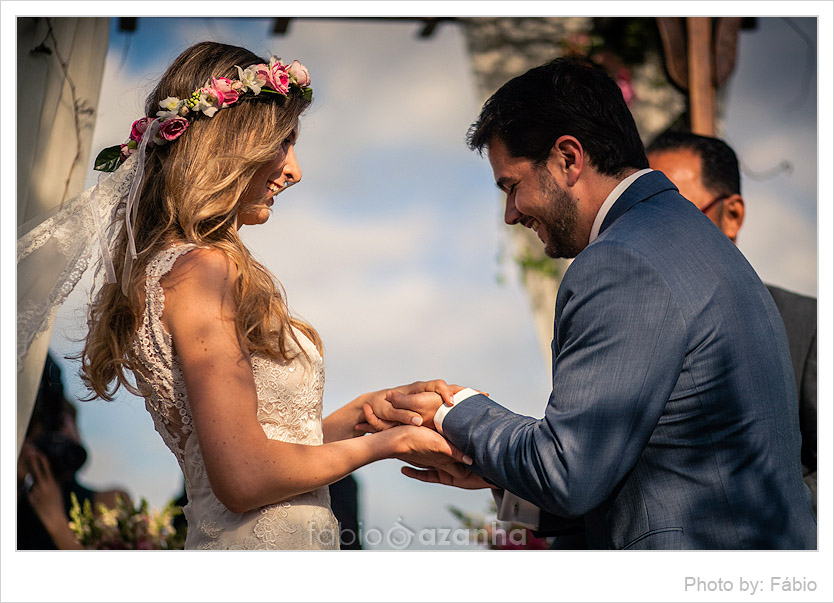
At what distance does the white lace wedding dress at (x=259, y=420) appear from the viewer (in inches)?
79.7

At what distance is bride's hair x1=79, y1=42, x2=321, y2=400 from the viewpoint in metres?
2.08

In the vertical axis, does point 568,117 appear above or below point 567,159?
above

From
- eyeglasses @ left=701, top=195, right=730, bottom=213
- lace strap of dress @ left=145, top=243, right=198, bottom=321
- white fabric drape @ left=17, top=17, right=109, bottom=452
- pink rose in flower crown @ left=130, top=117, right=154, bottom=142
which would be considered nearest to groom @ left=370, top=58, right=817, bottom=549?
lace strap of dress @ left=145, top=243, right=198, bottom=321

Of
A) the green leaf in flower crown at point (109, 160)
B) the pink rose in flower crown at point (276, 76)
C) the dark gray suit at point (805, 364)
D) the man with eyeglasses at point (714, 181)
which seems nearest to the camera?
the pink rose in flower crown at point (276, 76)

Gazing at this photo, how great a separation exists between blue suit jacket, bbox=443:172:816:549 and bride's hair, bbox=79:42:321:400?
0.76 metres

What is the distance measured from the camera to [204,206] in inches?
82.8

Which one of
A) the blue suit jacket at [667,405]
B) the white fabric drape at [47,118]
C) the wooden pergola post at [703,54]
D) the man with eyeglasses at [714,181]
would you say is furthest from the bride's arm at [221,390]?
the wooden pergola post at [703,54]

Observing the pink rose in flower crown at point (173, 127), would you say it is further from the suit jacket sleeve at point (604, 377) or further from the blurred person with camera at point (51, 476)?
the blurred person with camera at point (51, 476)

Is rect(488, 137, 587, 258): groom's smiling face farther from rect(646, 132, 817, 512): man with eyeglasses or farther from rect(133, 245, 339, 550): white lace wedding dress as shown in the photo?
rect(646, 132, 817, 512): man with eyeglasses

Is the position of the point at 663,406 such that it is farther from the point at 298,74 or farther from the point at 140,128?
the point at 140,128

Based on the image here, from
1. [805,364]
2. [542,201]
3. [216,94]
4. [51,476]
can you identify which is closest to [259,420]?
[216,94]

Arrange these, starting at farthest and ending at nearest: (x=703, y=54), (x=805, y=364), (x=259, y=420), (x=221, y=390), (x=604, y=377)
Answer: (x=703, y=54) < (x=805, y=364) < (x=259, y=420) < (x=221, y=390) < (x=604, y=377)

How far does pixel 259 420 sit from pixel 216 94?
0.92 m

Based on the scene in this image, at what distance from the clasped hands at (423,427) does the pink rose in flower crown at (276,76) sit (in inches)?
39.4
